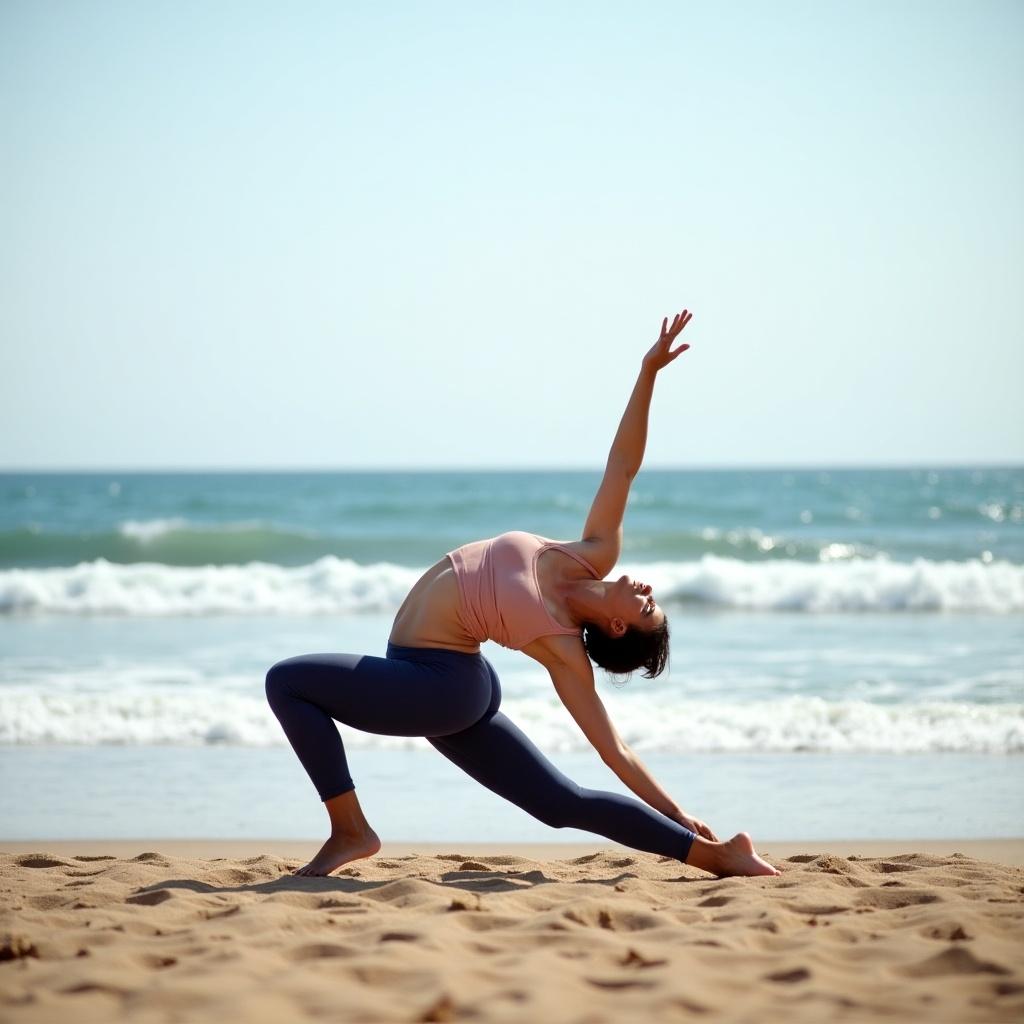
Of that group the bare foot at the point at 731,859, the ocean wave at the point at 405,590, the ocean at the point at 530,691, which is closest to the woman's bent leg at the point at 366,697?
the bare foot at the point at 731,859

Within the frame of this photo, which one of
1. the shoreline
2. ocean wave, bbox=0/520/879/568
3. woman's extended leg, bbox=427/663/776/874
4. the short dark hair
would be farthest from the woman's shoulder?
ocean wave, bbox=0/520/879/568

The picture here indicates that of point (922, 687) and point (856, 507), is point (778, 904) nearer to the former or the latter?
point (922, 687)

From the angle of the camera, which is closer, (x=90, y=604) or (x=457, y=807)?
(x=457, y=807)

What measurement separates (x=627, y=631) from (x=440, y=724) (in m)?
0.73

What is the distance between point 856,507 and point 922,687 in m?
25.2

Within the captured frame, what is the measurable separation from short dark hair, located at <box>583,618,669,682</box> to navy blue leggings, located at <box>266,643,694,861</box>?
38cm

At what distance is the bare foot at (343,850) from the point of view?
4367 millimetres

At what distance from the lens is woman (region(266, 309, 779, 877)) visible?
13.7 feet

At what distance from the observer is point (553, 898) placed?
4.06 metres

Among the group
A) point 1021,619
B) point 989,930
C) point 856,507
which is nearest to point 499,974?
point 989,930

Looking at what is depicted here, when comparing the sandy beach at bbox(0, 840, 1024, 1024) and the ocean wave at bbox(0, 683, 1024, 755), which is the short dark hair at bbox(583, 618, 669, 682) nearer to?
the sandy beach at bbox(0, 840, 1024, 1024)

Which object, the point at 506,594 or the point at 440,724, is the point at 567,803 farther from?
the point at 506,594

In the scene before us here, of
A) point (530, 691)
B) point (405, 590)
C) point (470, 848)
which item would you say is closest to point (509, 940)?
point (470, 848)

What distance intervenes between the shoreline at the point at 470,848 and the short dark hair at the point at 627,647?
118 centimetres
